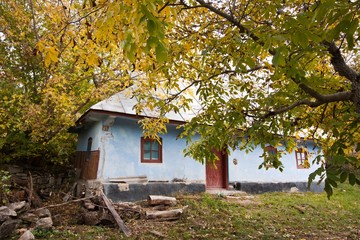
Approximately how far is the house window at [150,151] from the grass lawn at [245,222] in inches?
71.9

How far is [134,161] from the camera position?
32.7 ft

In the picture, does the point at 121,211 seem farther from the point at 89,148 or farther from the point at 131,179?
the point at 89,148

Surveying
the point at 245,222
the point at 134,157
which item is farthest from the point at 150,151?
the point at 245,222

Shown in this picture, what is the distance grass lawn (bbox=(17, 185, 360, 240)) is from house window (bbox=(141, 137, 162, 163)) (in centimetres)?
183

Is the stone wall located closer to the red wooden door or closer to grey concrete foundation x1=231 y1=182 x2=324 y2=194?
the red wooden door

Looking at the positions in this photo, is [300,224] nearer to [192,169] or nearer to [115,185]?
[192,169]

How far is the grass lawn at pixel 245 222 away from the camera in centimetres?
661

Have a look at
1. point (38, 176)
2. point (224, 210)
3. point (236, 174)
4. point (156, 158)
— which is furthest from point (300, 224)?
point (38, 176)

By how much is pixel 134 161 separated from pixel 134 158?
110 millimetres

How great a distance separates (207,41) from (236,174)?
29.1ft

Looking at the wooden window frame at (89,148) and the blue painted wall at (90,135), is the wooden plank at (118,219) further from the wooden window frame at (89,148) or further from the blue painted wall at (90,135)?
the wooden window frame at (89,148)

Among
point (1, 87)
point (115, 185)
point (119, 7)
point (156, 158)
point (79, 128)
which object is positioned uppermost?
point (1, 87)

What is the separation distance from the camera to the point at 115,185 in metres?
9.25

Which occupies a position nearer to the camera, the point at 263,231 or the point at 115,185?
the point at 263,231
